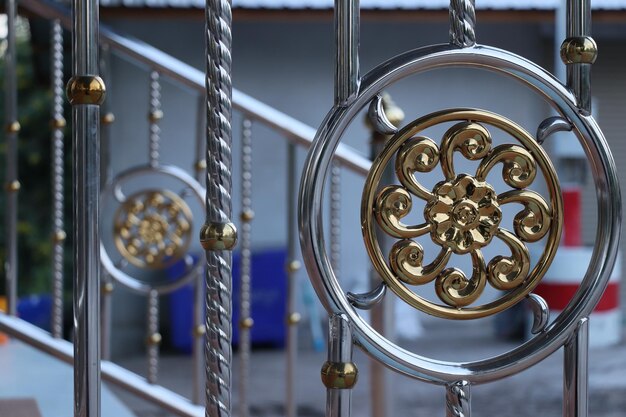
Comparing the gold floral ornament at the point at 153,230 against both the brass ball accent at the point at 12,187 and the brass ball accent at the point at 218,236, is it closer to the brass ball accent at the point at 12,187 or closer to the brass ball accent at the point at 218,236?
the brass ball accent at the point at 12,187

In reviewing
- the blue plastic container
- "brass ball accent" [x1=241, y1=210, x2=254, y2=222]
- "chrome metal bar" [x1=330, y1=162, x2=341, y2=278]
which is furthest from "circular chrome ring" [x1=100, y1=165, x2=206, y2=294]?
the blue plastic container

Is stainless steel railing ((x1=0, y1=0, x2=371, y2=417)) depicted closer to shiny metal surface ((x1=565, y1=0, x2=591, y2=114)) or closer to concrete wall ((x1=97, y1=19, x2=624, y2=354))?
shiny metal surface ((x1=565, y1=0, x2=591, y2=114))

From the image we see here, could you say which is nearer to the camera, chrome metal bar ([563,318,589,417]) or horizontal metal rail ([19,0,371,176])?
chrome metal bar ([563,318,589,417])

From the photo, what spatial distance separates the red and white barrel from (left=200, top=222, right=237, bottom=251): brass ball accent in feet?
19.9

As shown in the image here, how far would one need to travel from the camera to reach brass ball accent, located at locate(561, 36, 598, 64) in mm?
784

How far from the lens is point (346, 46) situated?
2.45 ft

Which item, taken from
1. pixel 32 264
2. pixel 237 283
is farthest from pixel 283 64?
pixel 32 264

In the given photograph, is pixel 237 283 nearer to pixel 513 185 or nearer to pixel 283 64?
pixel 283 64

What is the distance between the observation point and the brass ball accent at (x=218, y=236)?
2.45 feet

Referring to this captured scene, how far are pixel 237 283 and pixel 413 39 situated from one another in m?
2.75

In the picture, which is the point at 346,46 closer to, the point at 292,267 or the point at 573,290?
the point at 292,267

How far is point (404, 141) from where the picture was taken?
0.73m

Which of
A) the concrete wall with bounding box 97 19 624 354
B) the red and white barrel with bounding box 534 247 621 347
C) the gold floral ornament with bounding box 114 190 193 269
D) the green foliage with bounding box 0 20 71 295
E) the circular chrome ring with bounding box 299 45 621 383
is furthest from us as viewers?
the green foliage with bounding box 0 20 71 295

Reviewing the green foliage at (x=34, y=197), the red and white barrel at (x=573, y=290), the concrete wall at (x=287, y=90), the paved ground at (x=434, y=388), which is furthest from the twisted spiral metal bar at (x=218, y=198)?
the green foliage at (x=34, y=197)
